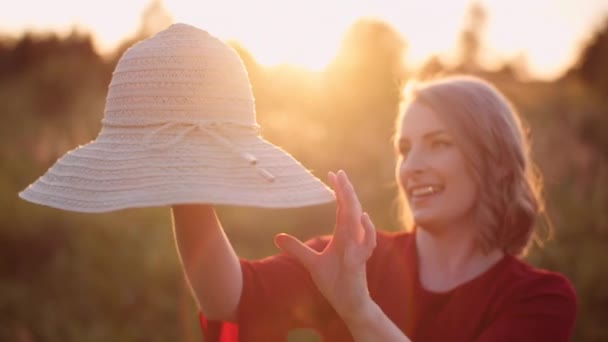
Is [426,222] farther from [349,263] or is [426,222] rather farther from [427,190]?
[349,263]

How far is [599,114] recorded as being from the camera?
30.4 feet

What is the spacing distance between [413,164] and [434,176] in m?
0.08

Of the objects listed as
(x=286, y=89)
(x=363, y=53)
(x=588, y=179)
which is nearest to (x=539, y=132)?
(x=588, y=179)

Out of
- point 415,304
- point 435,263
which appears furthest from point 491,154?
point 415,304

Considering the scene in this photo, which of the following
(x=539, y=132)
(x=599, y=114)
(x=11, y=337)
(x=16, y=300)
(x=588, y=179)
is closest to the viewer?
(x=11, y=337)

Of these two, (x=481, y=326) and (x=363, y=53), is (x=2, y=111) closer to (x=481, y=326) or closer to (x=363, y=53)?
(x=363, y=53)

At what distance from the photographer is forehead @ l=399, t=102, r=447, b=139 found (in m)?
2.19

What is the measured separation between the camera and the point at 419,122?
2211 mm

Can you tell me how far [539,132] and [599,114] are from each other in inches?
75.4

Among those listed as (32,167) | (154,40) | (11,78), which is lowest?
(11,78)

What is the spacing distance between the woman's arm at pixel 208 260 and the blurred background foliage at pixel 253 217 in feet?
5.13

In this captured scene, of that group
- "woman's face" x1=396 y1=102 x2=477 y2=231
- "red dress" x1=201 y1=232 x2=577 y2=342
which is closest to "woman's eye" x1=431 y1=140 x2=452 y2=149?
"woman's face" x1=396 y1=102 x2=477 y2=231

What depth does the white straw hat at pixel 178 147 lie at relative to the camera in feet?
3.98

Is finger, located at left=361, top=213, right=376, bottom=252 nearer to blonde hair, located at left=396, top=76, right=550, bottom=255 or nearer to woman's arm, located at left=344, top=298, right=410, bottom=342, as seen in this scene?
woman's arm, located at left=344, top=298, right=410, bottom=342
